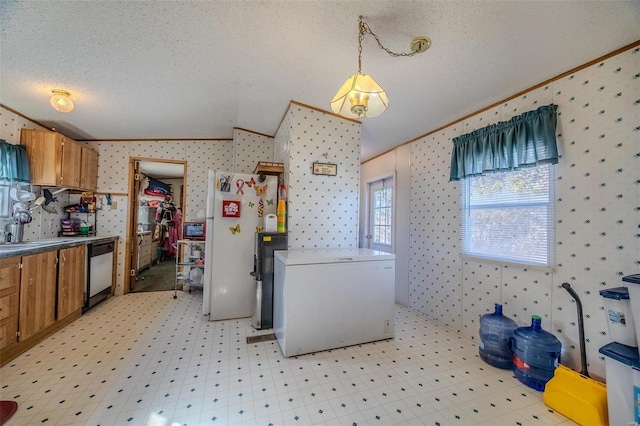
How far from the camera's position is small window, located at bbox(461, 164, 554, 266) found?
2014mm

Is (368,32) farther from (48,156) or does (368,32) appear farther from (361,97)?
(48,156)

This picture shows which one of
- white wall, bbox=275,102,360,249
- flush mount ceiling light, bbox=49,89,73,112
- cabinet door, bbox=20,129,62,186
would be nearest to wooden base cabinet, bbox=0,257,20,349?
cabinet door, bbox=20,129,62,186

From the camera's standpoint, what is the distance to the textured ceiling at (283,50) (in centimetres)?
151

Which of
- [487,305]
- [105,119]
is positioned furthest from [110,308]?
[487,305]

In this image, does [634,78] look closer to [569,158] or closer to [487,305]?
[569,158]

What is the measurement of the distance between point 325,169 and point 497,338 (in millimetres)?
2337

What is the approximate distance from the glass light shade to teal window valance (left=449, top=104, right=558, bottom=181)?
1.41m

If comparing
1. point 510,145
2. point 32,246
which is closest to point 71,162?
point 32,246

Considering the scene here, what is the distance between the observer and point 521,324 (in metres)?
Answer: 2.12

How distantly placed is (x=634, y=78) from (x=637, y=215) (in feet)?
2.96

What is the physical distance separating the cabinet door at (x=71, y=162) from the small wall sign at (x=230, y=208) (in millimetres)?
2133

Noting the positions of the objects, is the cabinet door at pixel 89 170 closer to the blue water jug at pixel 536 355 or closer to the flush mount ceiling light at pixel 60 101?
the flush mount ceiling light at pixel 60 101

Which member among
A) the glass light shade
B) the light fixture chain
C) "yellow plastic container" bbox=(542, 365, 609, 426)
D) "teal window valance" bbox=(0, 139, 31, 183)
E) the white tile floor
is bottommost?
the white tile floor

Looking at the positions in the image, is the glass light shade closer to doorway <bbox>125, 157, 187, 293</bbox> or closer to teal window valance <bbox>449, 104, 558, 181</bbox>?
teal window valance <bbox>449, 104, 558, 181</bbox>
